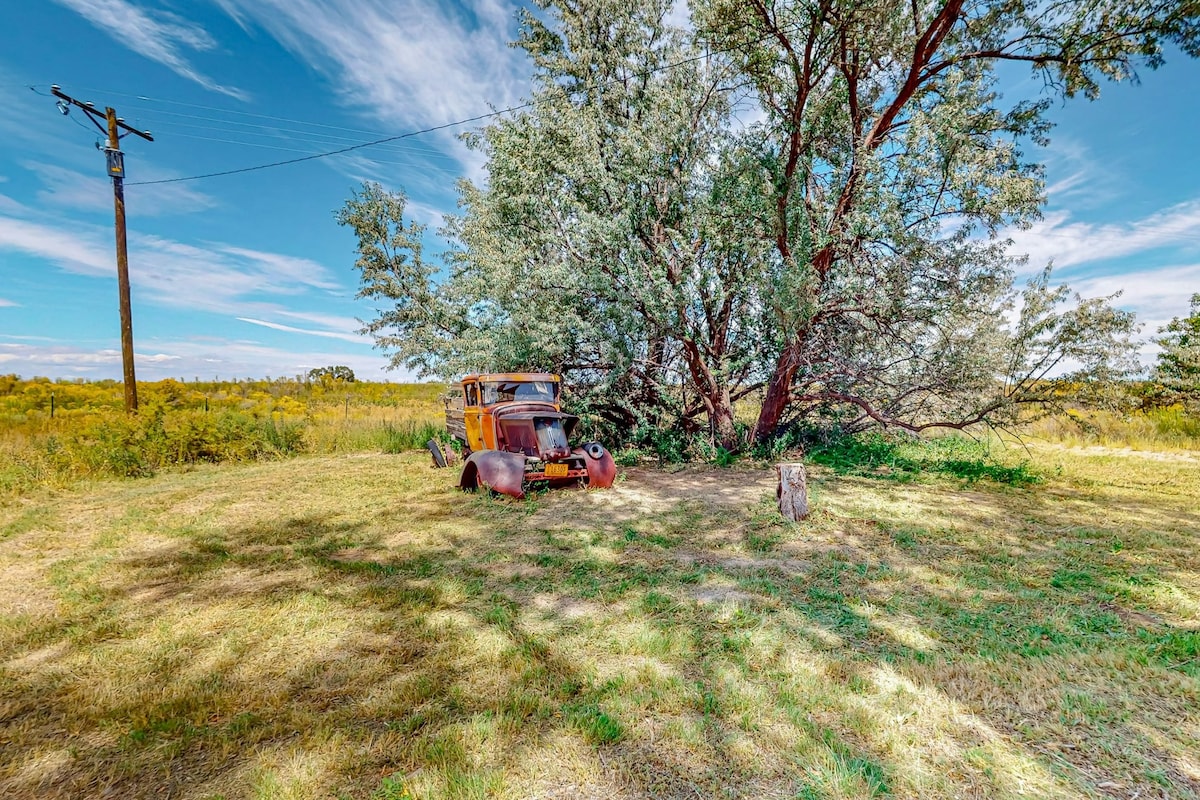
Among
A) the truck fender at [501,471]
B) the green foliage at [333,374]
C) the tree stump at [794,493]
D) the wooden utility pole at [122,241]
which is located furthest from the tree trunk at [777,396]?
the green foliage at [333,374]

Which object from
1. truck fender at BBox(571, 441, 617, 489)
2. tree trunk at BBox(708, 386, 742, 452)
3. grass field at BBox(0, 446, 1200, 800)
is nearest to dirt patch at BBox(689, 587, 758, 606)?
grass field at BBox(0, 446, 1200, 800)

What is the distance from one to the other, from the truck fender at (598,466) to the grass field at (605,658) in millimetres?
1569

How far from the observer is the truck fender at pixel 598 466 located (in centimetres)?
716

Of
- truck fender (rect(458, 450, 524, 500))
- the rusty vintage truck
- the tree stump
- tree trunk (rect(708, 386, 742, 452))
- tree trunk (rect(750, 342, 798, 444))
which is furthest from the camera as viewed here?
tree trunk (rect(708, 386, 742, 452))

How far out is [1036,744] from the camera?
2.04 metres

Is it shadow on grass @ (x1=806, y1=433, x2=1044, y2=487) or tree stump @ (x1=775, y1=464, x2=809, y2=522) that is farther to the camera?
shadow on grass @ (x1=806, y1=433, x2=1044, y2=487)

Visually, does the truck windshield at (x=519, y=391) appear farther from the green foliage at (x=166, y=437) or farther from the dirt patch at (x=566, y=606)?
the green foliage at (x=166, y=437)

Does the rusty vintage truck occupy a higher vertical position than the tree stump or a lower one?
higher

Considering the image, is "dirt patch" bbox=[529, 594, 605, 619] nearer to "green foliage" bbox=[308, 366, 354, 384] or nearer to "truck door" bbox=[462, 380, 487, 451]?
"truck door" bbox=[462, 380, 487, 451]

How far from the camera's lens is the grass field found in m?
1.92

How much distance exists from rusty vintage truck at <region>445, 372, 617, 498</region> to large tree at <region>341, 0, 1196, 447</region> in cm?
165

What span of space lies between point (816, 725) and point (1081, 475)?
9.26m

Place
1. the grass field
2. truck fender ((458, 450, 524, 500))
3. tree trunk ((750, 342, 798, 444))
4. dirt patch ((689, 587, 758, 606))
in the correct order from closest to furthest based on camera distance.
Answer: the grass field → dirt patch ((689, 587, 758, 606)) → truck fender ((458, 450, 524, 500)) → tree trunk ((750, 342, 798, 444))

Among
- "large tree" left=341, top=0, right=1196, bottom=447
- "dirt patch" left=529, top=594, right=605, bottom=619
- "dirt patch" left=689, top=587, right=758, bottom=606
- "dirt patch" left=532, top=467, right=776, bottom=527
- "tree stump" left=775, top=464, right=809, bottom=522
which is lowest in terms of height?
"dirt patch" left=689, top=587, right=758, bottom=606
